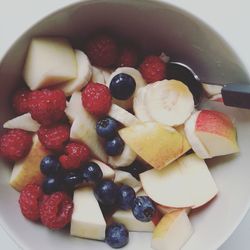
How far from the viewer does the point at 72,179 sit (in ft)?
3.42

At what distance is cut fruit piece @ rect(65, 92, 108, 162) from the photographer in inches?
41.3

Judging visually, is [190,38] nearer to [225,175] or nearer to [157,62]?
[157,62]

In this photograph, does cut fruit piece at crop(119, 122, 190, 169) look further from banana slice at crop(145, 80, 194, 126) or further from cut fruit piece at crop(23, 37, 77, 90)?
cut fruit piece at crop(23, 37, 77, 90)

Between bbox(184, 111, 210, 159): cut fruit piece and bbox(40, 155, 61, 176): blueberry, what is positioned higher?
bbox(40, 155, 61, 176): blueberry

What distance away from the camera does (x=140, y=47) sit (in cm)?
113

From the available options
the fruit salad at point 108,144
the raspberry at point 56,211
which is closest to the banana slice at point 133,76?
the fruit salad at point 108,144

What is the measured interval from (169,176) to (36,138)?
27cm

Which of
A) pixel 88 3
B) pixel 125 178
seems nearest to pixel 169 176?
pixel 125 178

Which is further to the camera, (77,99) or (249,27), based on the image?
(249,27)

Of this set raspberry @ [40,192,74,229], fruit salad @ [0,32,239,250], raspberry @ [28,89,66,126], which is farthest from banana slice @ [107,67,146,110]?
raspberry @ [40,192,74,229]

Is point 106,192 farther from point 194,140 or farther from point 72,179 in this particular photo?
point 194,140

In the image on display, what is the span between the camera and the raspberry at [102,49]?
3.52 ft

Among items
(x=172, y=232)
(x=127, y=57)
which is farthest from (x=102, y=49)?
(x=172, y=232)

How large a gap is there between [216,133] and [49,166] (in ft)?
1.04
